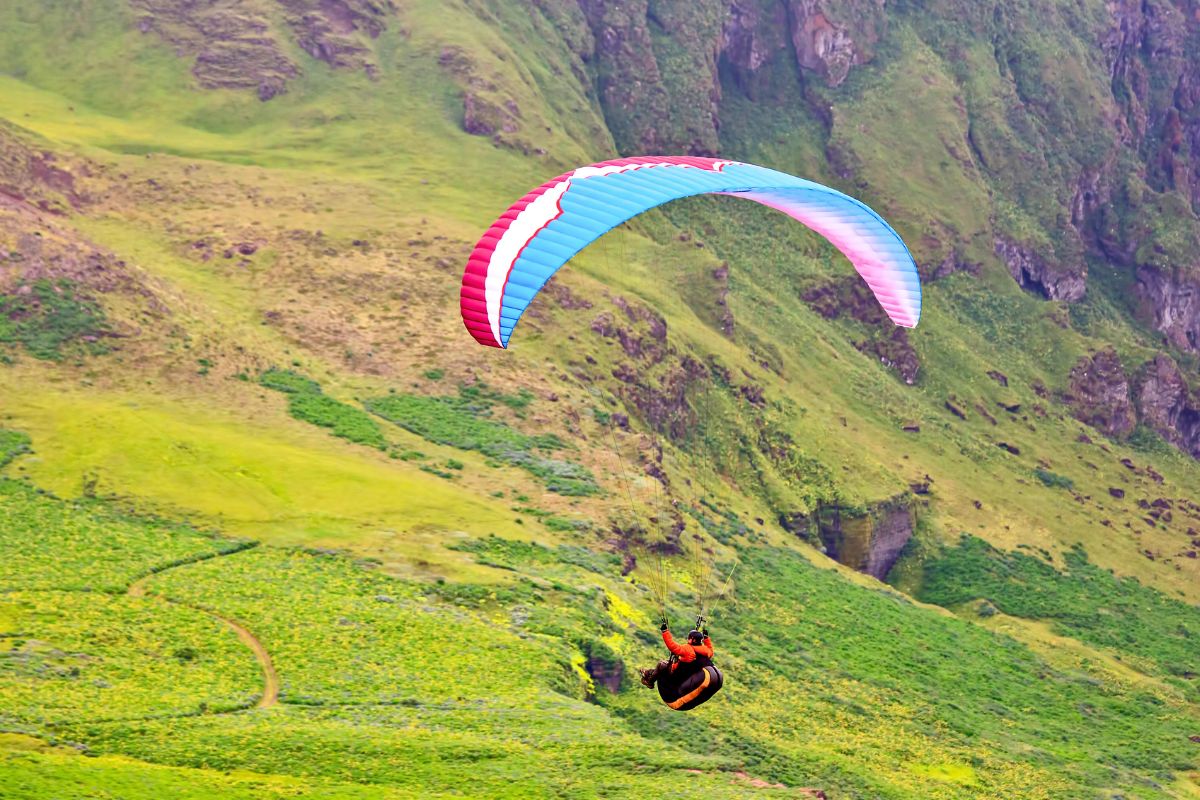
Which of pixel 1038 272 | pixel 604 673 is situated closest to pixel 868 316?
pixel 1038 272

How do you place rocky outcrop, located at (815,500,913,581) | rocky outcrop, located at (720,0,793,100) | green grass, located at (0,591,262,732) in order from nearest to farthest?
green grass, located at (0,591,262,732) → rocky outcrop, located at (815,500,913,581) → rocky outcrop, located at (720,0,793,100)

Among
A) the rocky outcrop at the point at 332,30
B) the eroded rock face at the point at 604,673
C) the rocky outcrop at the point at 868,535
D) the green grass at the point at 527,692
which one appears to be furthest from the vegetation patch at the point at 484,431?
the rocky outcrop at the point at 332,30

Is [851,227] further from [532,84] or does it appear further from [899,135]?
[899,135]

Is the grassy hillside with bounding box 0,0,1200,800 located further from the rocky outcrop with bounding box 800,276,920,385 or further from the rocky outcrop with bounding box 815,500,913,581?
the rocky outcrop with bounding box 815,500,913,581

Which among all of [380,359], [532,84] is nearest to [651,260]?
[532,84]

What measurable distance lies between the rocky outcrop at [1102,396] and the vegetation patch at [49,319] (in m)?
71.6

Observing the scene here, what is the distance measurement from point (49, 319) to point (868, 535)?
40518 mm

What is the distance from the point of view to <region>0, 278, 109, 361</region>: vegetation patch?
203 ft

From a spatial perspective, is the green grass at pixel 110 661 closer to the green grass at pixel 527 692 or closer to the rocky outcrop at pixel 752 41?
the green grass at pixel 527 692

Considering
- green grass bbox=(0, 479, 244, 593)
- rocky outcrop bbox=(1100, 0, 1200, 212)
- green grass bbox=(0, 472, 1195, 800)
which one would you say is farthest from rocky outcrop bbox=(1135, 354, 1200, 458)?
green grass bbox=(0, 479, 244, 593)

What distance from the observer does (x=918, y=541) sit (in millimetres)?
84812

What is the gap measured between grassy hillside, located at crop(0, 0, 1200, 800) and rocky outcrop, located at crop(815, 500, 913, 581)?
1.03m

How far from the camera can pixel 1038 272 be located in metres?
127

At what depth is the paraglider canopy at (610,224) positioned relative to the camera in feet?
94.0
